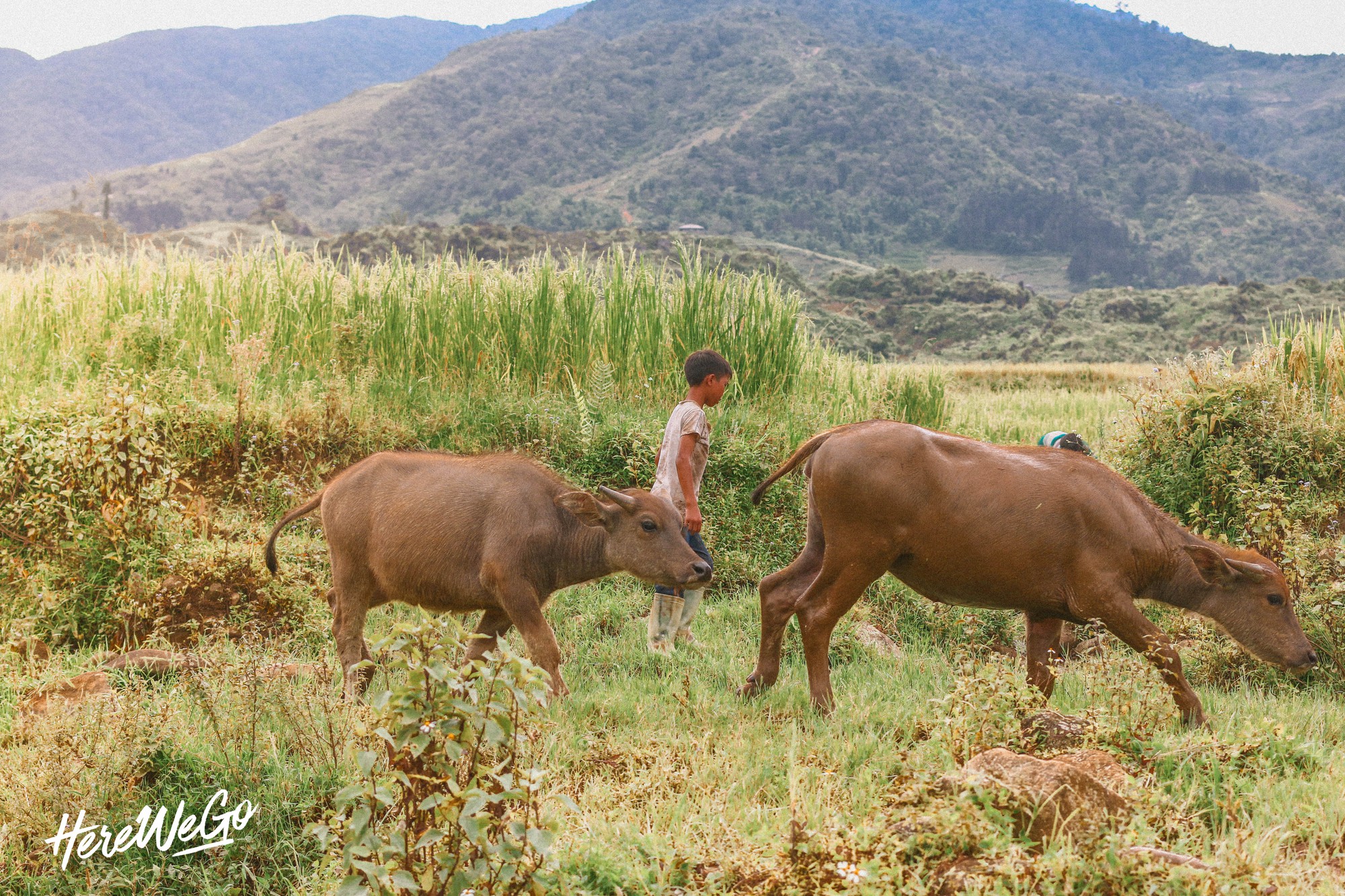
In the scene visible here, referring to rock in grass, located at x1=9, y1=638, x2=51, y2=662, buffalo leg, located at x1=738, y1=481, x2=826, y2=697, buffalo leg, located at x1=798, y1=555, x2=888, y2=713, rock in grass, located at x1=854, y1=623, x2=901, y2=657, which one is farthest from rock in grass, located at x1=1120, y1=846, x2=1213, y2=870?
rock in grass, located at x1=9, y1=638, x2=51, y2=662

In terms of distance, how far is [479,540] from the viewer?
5.02 metres

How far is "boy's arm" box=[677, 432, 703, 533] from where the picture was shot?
559 cm

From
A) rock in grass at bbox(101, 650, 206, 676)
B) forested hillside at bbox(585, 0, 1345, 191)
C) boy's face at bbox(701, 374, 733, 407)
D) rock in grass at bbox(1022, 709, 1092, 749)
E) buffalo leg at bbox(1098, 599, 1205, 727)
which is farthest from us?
forested hillside at bbox(585, 0, 1345, 191)

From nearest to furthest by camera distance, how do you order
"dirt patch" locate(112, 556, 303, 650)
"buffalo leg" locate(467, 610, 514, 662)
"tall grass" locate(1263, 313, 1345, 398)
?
"buffalo leg" locate(467, 610, 514, 662) < "dirt patch" locate(112, 556, 303, 650) < "tall grass" locate(1263, 313, 1345, 398)

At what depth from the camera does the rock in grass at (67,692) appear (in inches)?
189

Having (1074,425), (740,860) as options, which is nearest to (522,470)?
(740,860)

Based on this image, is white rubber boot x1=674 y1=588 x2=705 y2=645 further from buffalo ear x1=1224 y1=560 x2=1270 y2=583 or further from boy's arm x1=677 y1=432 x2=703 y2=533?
buffalo ear x1=1224 y1=560 x2=1270 y2=583

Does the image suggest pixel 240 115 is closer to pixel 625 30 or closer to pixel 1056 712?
pixel 625 30

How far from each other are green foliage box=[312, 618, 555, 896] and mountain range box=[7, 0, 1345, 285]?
62988 mm

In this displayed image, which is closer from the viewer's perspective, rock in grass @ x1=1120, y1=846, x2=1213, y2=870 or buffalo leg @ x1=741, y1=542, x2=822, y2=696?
rock in grass @ x1=1120, y1=846, x2=1213, y2=870

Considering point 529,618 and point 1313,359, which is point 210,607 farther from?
point 1313,359

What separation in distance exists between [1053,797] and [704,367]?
10.5 feet

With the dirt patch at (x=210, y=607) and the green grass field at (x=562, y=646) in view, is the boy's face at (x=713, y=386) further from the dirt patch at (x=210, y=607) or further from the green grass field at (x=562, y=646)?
the dirt patch at (x=210, y=607)

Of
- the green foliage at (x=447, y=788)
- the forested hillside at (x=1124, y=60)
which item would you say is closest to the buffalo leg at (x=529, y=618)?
the green foliage at (x=447, y=788)
